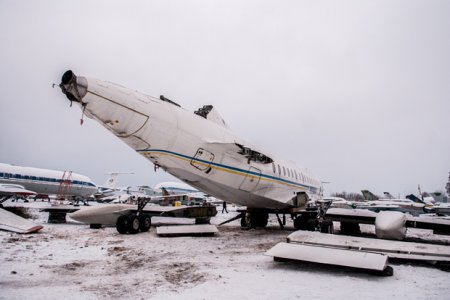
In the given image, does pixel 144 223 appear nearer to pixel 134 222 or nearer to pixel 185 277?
pixel 134 222

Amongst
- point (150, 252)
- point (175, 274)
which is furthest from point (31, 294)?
point (150, 252)

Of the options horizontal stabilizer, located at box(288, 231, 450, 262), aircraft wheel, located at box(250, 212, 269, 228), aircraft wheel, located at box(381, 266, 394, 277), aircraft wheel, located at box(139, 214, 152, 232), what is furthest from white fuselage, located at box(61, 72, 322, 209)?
aircraft wheel, located at box(381, 266, 394, 277)

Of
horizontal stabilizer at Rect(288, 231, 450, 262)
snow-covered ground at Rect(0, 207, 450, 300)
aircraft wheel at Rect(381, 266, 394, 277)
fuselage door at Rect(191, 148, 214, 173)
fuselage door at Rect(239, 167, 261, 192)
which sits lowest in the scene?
snow-covered ground at Rect(0, 207, 450, 300)

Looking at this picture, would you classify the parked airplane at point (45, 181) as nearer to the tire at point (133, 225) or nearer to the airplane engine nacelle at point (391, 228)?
the tire at point (133, 225)

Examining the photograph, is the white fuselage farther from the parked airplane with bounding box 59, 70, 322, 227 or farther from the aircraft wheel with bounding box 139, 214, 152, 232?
the aircraft wheel with bounding box 139, 214, 152, 232

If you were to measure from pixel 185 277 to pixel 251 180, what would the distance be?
5618 mm

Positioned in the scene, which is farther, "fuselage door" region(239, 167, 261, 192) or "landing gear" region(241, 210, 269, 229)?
"landing gear" region(241, 210, 269, 229)

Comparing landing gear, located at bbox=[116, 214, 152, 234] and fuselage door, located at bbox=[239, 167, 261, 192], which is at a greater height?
fuselage door, located at bbox=[239, 167, 261, 192]

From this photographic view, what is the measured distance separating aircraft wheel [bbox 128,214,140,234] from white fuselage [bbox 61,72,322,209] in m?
2.33

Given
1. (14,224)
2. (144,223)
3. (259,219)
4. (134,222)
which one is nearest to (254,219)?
(259,219)

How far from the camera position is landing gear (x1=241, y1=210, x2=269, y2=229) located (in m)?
12.6

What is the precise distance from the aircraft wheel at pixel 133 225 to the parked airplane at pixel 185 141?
2339mm

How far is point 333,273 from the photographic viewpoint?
4484 mm

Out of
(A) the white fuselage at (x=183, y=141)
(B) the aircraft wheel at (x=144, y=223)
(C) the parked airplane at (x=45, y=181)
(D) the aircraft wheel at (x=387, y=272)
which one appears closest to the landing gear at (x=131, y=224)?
(B) the aircraft wheel at (x=144, y=223)
